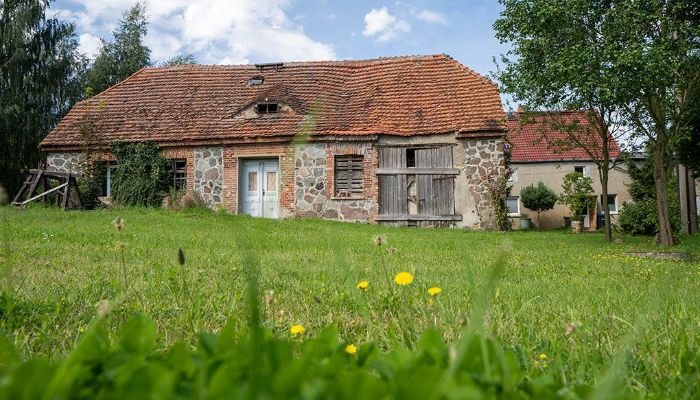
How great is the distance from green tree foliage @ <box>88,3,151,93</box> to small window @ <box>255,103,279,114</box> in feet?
56.2

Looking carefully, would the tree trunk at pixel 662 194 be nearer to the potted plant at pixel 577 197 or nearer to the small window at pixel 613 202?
the potted plant at pixel 577 197

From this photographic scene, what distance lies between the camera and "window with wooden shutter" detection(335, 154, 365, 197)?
693 inches

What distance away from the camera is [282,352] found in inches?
31.1

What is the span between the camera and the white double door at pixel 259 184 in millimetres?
18297

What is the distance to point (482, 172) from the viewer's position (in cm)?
1709

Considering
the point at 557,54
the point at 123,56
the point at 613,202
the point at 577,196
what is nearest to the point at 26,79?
the point at 123,56

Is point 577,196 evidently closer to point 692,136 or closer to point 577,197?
point 577,197

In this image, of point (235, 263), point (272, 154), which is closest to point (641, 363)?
point (235, 263)

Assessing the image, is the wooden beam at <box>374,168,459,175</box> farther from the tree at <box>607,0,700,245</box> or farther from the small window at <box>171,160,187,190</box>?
the small window at <box>171,160,187,190</box>

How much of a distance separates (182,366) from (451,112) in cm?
1776

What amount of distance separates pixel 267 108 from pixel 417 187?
5.95 meters

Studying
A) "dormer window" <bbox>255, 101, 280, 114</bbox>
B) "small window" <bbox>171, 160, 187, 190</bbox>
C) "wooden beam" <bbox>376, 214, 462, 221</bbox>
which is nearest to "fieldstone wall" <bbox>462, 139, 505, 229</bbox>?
"wooden beam" <bbox>376, 214, 462, 221</bbox>

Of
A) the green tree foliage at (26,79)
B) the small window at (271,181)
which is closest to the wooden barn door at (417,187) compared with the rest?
the small window at (271,181)

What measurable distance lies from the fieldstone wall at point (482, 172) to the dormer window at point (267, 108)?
654 cm
